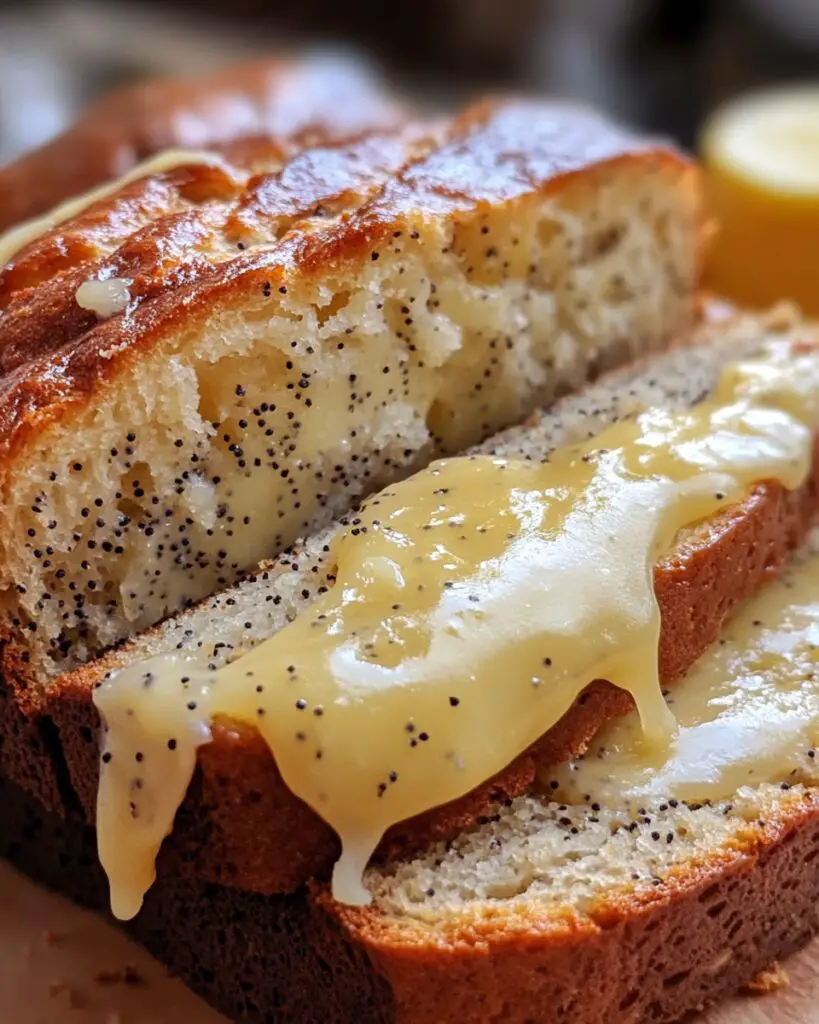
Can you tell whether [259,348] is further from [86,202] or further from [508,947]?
[508,947]

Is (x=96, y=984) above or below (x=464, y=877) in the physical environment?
below

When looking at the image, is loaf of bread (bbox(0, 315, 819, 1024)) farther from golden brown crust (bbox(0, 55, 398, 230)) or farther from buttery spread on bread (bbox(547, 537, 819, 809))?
golden brown crust (bbox(0, 55, 398, 230))

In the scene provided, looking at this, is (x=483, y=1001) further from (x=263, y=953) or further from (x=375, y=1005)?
(x=263, y=953)

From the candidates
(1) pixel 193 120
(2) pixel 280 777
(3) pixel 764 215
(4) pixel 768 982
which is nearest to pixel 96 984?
(2) pixel 280 777

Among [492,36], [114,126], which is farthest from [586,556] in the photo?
[492,36]

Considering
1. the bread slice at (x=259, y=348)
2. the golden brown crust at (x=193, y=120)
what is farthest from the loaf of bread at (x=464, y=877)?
the golden brown crust at (x=193, y=120)

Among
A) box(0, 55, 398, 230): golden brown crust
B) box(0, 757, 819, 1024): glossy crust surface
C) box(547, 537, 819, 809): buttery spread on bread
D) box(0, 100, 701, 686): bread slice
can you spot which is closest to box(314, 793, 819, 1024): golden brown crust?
box(0, 757, 819, 1024): glossy crust surface

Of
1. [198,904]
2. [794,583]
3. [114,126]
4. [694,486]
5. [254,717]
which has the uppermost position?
[114,126]
